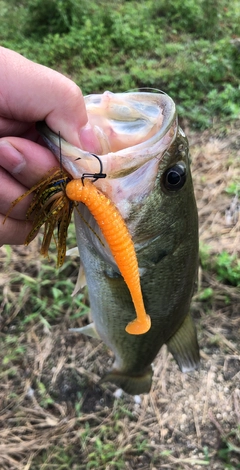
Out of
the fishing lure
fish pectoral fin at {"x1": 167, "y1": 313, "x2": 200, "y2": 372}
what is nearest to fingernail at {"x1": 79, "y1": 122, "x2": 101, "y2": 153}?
the fishing lure

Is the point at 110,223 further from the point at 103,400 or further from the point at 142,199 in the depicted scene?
the point at 103,400

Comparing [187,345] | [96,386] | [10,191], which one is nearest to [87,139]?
[10,191]

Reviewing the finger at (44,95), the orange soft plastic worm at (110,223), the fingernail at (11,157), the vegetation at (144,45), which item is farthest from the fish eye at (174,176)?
the vegetation at (144,45)

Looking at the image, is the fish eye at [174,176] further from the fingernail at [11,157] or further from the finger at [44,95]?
the fingernail at [11,157]

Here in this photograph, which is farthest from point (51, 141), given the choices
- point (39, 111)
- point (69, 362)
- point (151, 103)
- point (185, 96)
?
point (185, 96)

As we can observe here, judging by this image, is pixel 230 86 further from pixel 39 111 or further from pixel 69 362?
pixel 39 111
